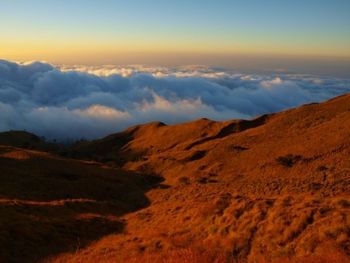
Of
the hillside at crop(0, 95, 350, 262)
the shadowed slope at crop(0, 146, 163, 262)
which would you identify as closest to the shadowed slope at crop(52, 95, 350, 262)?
the hillside at crop(0, 95, 350, 262)

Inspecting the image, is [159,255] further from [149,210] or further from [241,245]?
[149,210]

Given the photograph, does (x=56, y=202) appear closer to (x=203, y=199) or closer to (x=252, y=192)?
(x=203, y=199)

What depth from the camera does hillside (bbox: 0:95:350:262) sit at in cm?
2006

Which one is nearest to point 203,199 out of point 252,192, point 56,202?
point 252,192

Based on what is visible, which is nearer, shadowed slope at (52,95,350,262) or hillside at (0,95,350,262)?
shadowed slope at (52,95,350,262)

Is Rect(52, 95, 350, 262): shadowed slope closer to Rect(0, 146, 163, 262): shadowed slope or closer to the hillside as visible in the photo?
the hillside

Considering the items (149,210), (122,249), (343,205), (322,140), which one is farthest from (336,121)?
(122,249)

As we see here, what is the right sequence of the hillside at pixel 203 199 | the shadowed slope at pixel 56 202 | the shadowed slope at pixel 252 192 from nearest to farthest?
the shadowed slope at pixel 252 192 < the hillside at pixel 203 199 < the shadowed slope at pixel 56 202

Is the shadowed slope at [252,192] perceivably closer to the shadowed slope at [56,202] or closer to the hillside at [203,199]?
the hillside at [203,199]

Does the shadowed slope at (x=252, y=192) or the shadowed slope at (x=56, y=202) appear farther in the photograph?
the shadowed slope at (x=56, y=202)

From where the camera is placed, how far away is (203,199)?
34.6 meters

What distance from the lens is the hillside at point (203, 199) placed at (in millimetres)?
20062

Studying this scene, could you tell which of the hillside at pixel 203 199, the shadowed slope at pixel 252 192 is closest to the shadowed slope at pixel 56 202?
the hillside at pixel 203 199

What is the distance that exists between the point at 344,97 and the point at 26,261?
6581cm
